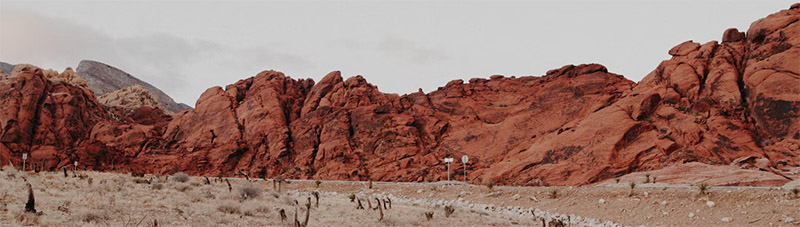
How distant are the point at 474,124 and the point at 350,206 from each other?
37525 mm

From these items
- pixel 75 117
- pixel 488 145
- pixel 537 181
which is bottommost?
pixel 537 181

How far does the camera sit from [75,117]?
193 feet

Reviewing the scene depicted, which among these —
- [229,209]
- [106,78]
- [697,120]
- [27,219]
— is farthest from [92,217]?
[106,78]

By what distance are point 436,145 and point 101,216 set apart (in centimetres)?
4439

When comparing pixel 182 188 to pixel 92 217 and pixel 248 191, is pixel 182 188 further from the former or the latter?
pixel 92 217

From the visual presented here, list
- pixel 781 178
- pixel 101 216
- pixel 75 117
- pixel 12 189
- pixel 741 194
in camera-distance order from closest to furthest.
A: pixel 101 216 < pixel 12 189 < pixel 741 194 < pixel 781 178 < pixel 75 117

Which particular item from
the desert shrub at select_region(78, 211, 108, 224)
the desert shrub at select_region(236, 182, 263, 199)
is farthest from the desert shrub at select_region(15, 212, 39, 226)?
the desert shrub at select_region(236, 182, 263, 199)

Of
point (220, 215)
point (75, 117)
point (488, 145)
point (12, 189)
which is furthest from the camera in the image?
point (75, 117)

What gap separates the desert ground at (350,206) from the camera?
1282cm

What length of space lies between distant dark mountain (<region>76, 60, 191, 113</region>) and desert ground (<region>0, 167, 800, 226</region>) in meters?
158

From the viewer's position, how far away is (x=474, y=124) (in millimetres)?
56594

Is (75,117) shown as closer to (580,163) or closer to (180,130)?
(180,130)

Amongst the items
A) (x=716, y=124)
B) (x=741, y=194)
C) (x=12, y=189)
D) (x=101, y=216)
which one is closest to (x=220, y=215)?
(x=101, y=216)

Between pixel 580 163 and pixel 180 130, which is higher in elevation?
pixel 180 130
